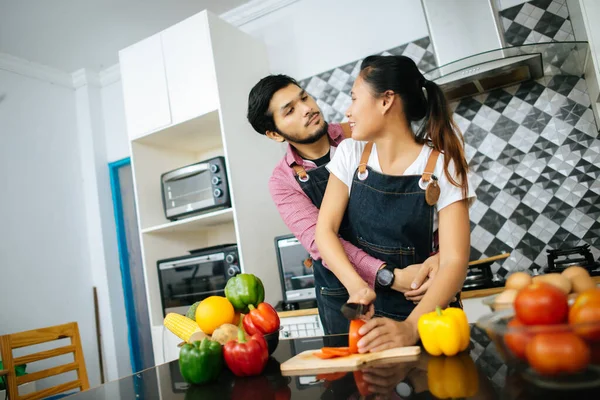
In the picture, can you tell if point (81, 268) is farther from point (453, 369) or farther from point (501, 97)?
point (453, 369)

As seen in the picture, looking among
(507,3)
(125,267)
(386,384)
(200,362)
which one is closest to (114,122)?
(125,267)

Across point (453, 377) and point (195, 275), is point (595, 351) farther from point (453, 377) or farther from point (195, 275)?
point (195, 275)

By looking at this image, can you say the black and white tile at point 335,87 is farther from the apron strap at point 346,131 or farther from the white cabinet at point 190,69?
the apron strap at point 346,131

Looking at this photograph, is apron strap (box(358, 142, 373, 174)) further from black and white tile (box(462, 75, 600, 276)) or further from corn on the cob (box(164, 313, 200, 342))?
black and white tile (box(462, 75, 600, 276))

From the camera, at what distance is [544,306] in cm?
53

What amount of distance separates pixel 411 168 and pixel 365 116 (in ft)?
0.56

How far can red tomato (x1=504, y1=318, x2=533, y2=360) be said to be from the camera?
0.52 meters

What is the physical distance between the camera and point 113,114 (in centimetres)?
383

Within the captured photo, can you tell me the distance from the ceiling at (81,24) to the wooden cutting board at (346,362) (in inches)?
108

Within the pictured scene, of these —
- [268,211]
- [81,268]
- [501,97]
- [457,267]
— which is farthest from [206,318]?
[81,268]

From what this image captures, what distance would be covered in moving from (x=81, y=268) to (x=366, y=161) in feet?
9.80

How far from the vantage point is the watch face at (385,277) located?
128 centimetres

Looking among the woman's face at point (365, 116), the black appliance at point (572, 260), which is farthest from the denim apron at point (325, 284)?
the black appliance at point (572, 260)

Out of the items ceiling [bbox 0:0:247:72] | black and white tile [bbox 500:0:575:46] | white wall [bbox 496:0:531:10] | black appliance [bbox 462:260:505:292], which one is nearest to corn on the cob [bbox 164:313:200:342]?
black appliance [bbox 462:260:505:292]
